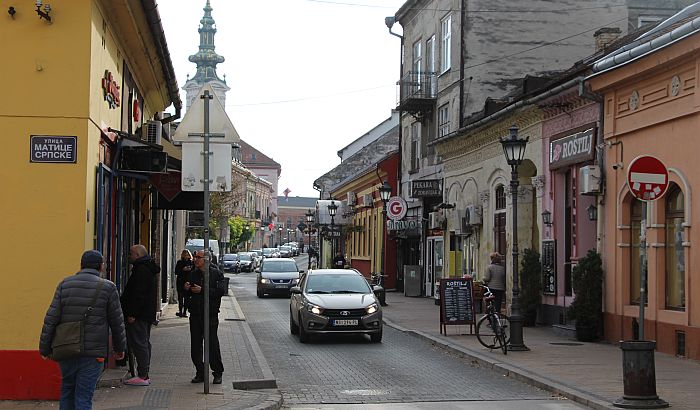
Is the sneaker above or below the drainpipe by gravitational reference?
below

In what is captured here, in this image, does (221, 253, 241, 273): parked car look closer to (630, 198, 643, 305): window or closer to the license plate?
the license plate

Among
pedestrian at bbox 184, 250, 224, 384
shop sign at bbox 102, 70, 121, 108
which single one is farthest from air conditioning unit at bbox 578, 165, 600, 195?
shop sign at bbox 102, 70, 121, 108

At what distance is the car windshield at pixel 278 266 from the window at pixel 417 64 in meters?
8.95

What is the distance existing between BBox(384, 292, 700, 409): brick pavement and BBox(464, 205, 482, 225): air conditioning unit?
5.60m

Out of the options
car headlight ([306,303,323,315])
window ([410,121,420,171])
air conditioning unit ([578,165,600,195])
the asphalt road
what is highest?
window ([410,121,420,171])

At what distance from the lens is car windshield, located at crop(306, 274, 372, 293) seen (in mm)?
19984

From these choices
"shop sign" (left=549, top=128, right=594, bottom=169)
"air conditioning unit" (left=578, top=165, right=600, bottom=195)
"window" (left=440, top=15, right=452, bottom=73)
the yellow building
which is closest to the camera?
the yellow building

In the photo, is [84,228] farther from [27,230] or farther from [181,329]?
[181,329]

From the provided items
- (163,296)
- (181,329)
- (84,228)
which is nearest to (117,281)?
(84,228)

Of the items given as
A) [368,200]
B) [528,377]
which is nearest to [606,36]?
[528,377]

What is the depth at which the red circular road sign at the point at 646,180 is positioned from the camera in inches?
437

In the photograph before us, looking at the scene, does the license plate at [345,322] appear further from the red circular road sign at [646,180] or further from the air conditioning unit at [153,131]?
the red circular road sign at [646,180]

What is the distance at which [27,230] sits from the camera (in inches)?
423

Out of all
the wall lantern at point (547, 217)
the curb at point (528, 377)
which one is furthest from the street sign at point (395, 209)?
the curb at point (528, 377)
